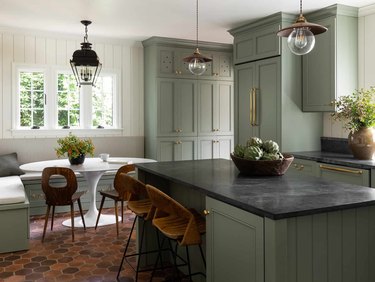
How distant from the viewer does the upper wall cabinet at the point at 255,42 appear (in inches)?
192

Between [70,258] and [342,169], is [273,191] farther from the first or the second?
[70,258]

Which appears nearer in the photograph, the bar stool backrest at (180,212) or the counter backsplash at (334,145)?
the bar stool backrest at (180,212)

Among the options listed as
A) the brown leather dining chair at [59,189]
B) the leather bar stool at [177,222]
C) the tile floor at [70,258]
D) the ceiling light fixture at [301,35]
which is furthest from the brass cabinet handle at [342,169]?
the brown leather dining chair at [59,189]

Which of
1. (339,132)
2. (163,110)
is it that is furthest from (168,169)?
(163,110)

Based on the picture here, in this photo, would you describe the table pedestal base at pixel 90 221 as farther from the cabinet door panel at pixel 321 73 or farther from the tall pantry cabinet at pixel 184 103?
the cabinet door panel at pixel 321 73

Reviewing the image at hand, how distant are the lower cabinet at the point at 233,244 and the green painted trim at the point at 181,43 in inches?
169

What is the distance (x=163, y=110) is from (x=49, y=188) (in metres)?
2.54

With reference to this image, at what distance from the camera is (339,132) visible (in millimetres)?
4906

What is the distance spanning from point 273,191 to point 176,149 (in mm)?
4193

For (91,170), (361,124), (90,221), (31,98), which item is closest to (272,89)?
(361,124)

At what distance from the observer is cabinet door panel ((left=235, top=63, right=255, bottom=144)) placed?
5.31 metres

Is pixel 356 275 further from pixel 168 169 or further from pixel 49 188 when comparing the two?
pixel 49 188

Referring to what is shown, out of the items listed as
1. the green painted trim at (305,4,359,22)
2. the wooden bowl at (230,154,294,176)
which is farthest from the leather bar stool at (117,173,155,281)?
the green painted trim at (305,4,359,22)

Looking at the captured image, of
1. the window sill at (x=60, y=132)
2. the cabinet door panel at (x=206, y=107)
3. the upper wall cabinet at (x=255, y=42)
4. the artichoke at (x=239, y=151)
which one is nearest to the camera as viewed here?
the artichoke at (x=239, y=151)
